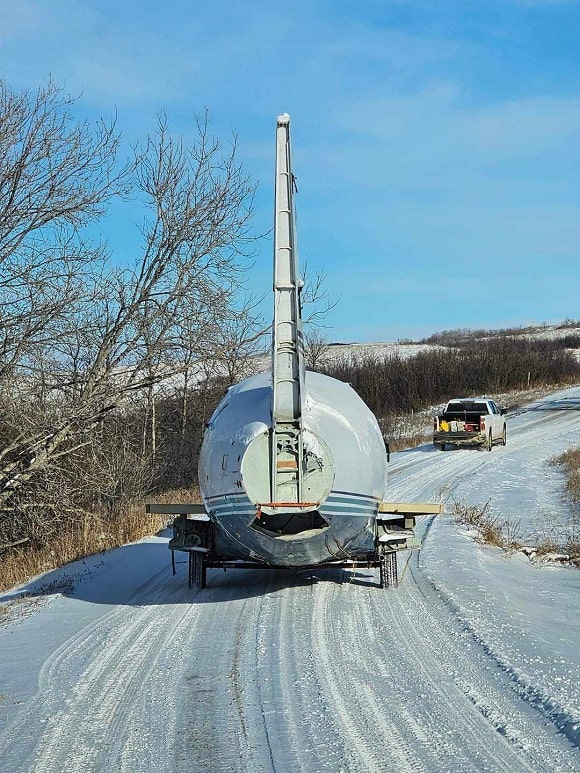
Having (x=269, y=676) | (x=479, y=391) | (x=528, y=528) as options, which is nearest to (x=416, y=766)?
(x=269, y=676)

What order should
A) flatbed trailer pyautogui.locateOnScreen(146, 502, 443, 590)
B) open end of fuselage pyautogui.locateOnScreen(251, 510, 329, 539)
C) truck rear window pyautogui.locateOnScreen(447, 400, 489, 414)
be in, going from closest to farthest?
open end of fuselage pyautogui.locateOnScreen(251, 510, 329, 539), flatbed trailer pyautogui.locateOnScreen(146, 502, 443, 590), truck rear window pyautogui.locateOnScreen(447, 400, 489, 414)

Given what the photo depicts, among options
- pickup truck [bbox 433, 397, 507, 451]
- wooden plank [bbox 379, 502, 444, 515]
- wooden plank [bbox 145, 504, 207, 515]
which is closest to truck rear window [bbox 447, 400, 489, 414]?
pickup truck [bbox 433, 397, 507, 451]

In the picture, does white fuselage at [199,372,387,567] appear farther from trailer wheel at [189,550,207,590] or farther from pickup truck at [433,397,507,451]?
pickup truck at [433,397,507,451]

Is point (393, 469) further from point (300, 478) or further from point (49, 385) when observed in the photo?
point (300, 478)

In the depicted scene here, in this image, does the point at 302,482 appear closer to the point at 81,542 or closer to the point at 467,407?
the point at 81,542

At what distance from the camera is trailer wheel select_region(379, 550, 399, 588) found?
984 cm

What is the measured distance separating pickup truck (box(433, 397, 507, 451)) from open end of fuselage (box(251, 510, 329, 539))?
2365 centimetres

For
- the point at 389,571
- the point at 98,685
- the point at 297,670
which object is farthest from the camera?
the point at 389,571

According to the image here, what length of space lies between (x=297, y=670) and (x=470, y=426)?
26.2 m

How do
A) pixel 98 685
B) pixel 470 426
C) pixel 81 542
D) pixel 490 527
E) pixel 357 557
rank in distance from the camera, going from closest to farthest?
pixel 98 685 < pixel 357 557 < pixel 490 527 < pixel 81 542 < pixel 470 426

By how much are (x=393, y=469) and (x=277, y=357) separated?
18700 millimetres

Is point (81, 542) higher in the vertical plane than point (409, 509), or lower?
lower

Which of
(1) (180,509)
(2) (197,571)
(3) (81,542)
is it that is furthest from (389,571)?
(3) (81,542)

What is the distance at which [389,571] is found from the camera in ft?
32.4
